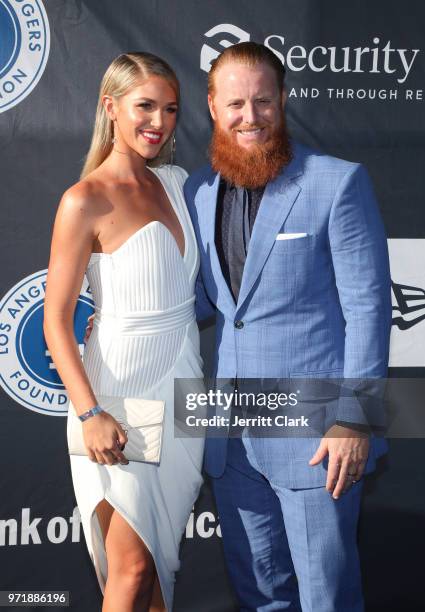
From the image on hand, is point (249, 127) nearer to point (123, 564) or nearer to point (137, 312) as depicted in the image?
point (137, 312)

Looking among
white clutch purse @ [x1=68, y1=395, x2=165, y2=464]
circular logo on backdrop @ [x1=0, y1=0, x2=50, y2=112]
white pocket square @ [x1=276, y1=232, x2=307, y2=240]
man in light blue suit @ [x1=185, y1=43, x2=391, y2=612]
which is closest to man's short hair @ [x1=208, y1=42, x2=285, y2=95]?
man in light blue suit @ [x1=185, y1=43, x2=391, y2=612]

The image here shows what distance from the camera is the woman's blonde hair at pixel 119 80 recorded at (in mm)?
2033

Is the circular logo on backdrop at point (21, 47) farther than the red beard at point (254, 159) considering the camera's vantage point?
Yes

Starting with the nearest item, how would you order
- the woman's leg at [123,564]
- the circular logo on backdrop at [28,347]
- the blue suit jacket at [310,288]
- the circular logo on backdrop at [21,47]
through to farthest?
the blue suit jacket at [310,288], the woman's leg at [123,564], the circular logo on backdrop at [21,47], the circular logo on backdrop at [28,347]

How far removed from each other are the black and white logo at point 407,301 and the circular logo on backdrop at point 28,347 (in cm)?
118

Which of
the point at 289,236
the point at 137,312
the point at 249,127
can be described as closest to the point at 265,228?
the point at 289,236

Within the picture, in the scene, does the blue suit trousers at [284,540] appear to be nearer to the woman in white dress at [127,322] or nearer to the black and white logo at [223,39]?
the woman in white dress at [127,322]

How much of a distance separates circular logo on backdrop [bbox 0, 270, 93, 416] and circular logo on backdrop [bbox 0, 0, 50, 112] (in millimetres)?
666

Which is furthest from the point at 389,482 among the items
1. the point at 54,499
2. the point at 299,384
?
the point at 54,499

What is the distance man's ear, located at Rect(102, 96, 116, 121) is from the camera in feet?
6.82

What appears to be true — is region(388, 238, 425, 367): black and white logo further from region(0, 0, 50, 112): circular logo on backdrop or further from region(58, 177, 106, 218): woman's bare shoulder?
region(0, 0, 50, 112): circular logo on backdrop

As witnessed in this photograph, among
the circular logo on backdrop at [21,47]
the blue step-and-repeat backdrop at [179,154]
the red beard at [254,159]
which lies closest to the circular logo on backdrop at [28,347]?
the blue step-and-repeat backdrop at [179,154]

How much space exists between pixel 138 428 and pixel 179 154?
3.80ft

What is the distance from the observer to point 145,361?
Result: 2.05 m
